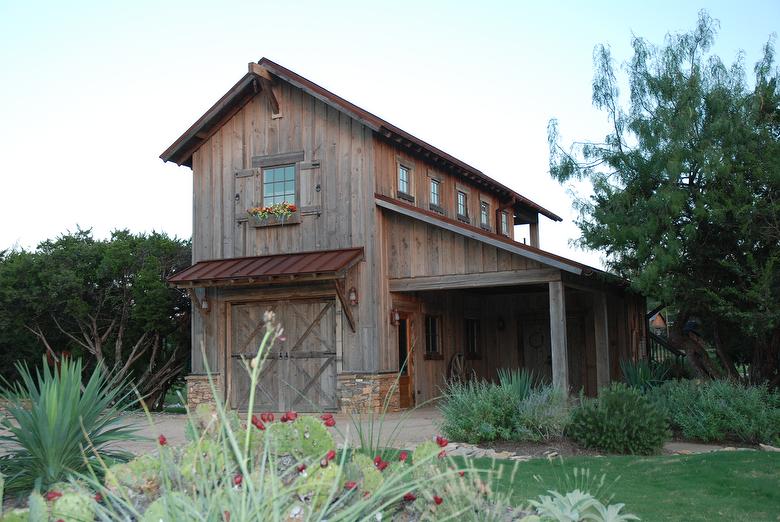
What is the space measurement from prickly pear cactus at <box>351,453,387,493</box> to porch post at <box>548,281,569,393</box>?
950 centimetres

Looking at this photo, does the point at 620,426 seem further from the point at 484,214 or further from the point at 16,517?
the point at 484,214

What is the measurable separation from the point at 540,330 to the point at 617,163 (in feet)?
20.2

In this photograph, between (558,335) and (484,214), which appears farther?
(484,214)

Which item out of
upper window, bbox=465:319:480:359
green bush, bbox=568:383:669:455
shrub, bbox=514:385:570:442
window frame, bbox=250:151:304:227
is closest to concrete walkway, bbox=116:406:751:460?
green bush, bbox=568:383:669:455

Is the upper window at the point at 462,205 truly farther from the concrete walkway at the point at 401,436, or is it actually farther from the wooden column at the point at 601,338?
the concrete walkway at the point at 401,436

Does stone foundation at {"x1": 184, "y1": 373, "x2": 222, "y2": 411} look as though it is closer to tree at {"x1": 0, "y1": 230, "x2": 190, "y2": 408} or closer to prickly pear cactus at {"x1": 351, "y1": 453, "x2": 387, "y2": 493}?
tree at {"x1": 0, "y1": 230, "x2": 190, "y2": 408}

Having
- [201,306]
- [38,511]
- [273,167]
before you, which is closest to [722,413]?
[273,167]

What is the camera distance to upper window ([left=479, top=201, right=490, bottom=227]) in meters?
20.0

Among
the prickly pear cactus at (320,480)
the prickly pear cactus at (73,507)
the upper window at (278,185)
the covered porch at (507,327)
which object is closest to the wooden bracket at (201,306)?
the upper window at (278,185)

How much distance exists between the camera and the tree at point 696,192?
40.8 ft

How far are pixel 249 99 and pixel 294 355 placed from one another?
5385 mm

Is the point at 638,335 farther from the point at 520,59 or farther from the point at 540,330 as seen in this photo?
the point at 520,59

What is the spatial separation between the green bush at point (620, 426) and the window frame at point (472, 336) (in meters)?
8.65

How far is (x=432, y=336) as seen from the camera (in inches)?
692
